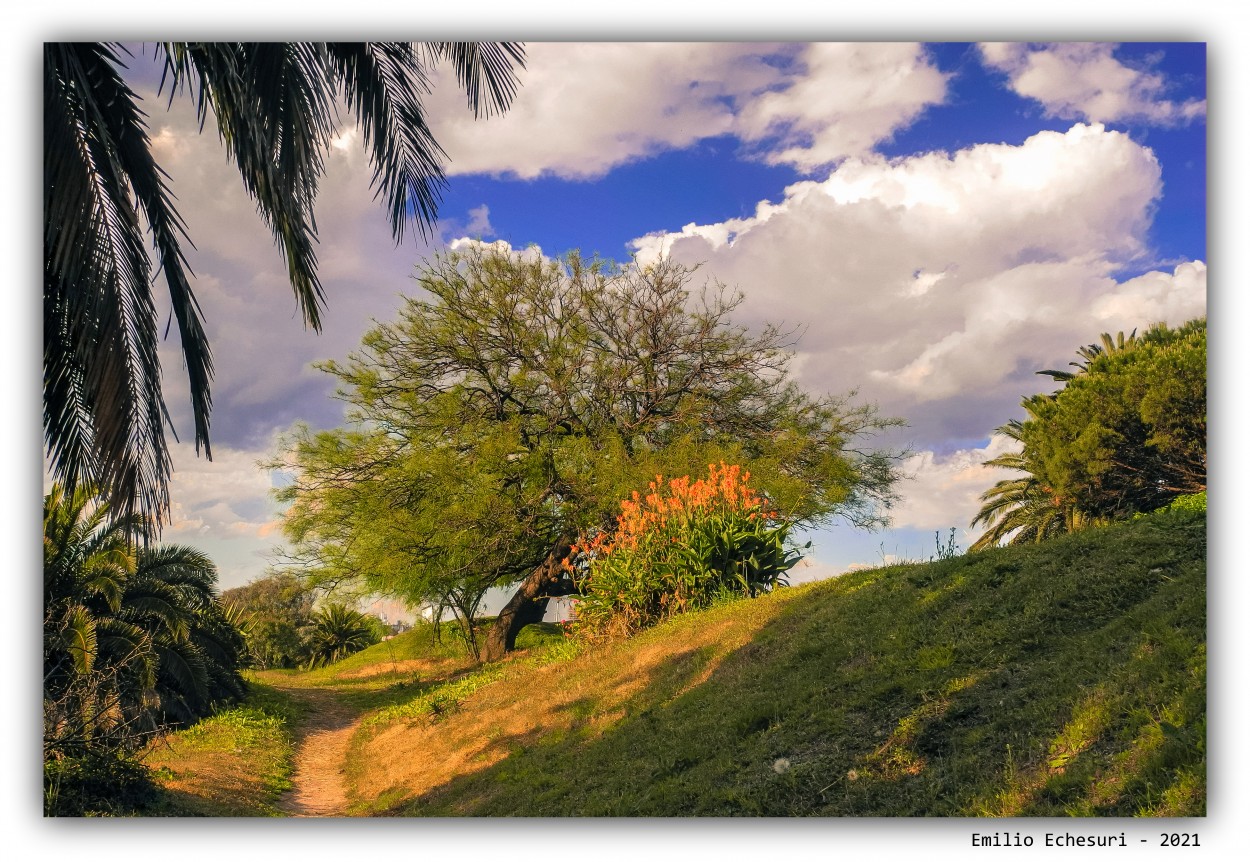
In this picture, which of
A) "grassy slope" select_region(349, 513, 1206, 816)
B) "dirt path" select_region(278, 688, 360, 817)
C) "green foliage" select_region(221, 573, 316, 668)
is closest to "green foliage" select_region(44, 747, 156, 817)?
"dirt path" select_region(278, 688, 360, 817)

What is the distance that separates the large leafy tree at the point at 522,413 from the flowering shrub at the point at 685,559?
4.49m

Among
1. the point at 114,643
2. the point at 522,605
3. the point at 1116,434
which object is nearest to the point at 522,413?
the point at 522,605

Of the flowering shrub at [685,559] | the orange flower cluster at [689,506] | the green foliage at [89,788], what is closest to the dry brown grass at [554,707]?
the flowering shrub at [685,559]

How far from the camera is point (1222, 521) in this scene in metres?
5.62

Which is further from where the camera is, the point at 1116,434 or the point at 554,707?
the point at 1116,434

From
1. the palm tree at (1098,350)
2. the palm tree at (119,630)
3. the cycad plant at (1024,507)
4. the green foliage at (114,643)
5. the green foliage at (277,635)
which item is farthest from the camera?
the green foliage at (277,635)

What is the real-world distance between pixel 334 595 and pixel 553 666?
7.84 metres

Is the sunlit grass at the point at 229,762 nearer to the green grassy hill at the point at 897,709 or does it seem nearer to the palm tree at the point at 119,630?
the palm tree at the point at 119,630

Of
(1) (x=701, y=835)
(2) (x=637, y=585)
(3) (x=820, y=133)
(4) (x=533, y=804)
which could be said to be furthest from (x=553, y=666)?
(3) (x=820, y=133)

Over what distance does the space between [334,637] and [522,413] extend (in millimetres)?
14486

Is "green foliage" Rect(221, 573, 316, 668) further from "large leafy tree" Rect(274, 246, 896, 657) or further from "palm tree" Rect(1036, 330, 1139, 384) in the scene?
"palm tree" Rect(1036, 330, 1139, 384)

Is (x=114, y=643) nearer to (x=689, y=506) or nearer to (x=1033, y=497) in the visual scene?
(x=689, y=506)

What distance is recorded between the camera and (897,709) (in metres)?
5.42

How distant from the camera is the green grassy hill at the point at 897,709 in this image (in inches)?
175
